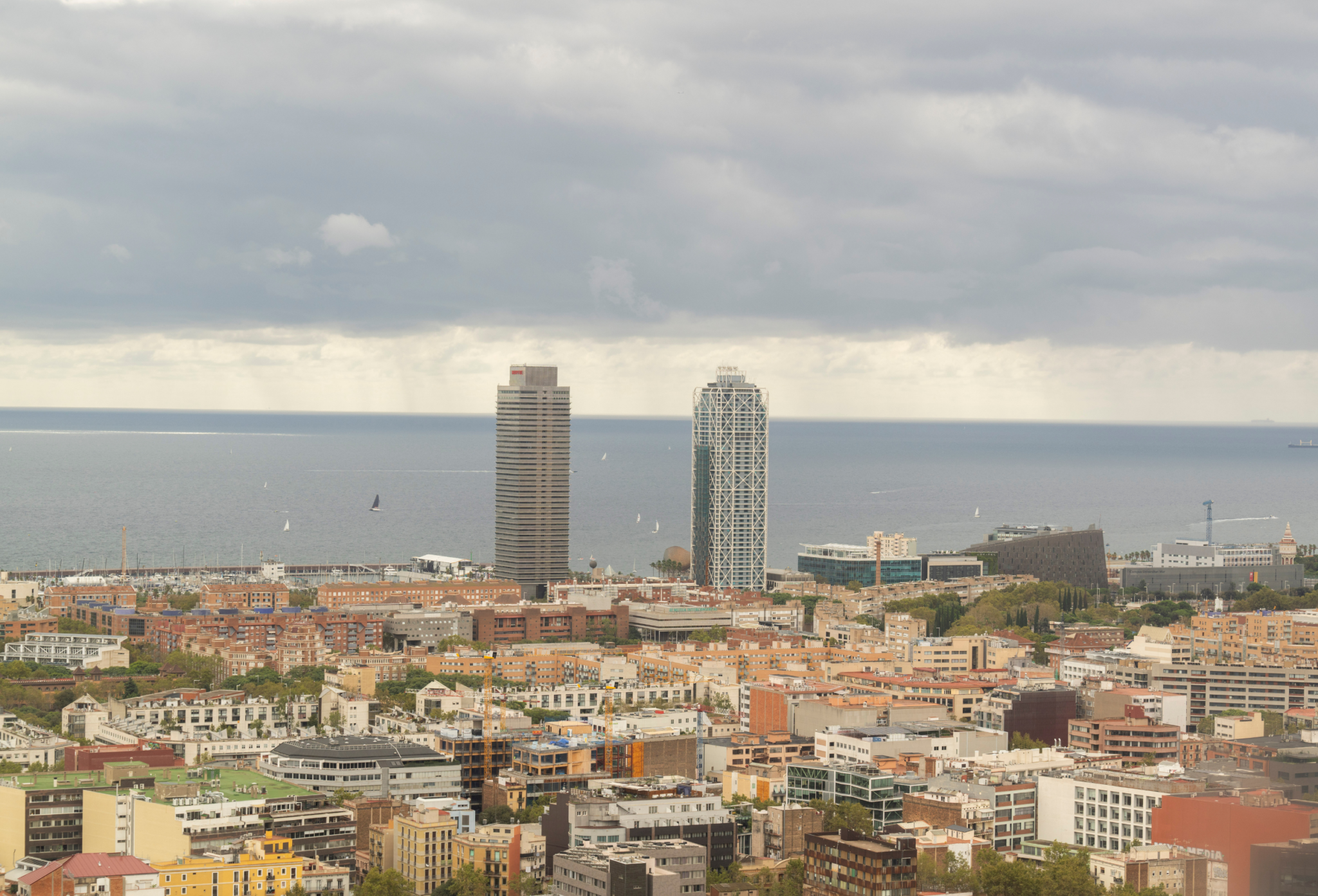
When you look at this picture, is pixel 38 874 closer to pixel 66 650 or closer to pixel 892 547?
pixel 66 650

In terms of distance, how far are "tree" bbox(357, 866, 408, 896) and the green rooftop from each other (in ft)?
8.47

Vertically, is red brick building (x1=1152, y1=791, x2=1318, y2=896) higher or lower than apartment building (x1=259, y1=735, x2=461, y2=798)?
higher

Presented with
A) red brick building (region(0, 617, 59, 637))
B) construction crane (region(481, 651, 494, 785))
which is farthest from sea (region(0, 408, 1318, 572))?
construction crane (region(481, 651, 494, 785))

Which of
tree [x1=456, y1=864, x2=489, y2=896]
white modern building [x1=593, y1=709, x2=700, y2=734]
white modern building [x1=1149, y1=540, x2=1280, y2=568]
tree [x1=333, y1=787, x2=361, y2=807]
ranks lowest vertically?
tree [x1=456, y1=864, x2=489, y2=896]

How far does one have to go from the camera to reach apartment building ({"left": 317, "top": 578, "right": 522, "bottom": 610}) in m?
44.4

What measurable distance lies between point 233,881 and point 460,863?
92.3 inches

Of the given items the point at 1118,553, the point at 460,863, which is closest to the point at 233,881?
the point at 460,863

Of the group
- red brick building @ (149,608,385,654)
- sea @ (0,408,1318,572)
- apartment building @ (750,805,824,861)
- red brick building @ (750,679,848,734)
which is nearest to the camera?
apartment building @ (750,805,824,861)

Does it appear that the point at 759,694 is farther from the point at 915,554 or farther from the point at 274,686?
the point at 915,554

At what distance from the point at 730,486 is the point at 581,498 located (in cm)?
4019

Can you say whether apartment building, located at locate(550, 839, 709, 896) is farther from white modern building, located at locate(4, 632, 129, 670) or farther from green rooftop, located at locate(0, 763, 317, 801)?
white modern building, located at locate(4, 632, 129, 670)

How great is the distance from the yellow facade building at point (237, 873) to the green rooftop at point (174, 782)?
173 cm

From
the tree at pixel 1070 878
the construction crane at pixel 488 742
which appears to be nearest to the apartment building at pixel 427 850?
the construction crane at pixel 488 742

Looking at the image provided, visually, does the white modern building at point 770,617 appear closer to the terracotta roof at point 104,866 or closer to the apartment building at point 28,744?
the apartment building at point 28,744
